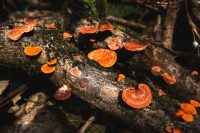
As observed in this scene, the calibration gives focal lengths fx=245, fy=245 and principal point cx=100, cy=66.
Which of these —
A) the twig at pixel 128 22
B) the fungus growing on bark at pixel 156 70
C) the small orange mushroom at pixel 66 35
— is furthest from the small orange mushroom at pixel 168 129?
the twig at pixel 128 22

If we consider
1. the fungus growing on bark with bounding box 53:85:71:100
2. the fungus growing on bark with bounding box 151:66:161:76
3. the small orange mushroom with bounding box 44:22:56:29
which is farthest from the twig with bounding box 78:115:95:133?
the small orange mushroom with bounding box 44:22:56:29

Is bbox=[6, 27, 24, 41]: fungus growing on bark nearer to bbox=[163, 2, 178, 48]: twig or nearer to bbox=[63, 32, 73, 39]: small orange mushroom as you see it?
bbox=[63, 32, 73, 39]: small orange mushroom

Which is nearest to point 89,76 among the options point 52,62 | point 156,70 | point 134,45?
point 52,62

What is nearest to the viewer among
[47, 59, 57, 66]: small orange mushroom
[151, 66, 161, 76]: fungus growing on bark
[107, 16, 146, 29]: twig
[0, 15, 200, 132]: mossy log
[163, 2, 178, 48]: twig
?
[0, 15, 200, 132]: mossy log

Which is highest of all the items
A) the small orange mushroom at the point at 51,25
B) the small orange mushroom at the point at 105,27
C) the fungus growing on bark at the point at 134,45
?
the small orange mushroom at the point at 105,27

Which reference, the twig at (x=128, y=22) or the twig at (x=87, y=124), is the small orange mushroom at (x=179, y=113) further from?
the twig at (x=128, y=22)

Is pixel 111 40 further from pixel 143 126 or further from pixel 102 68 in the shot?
pixel 143 126
